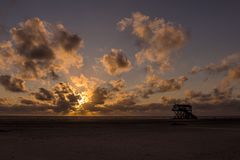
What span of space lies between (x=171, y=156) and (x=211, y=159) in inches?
104

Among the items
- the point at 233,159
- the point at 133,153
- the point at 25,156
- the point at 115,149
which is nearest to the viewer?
the point at 233,159

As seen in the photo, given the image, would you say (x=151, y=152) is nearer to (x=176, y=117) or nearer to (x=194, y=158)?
(x=194, y=158)

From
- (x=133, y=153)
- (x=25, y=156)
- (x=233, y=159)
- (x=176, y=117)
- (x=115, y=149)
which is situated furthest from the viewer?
(x=176, y=117)

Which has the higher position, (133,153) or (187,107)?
(187,107)

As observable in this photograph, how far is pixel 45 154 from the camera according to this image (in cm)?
2002

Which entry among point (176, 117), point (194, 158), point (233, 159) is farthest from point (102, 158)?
point (176, 117)

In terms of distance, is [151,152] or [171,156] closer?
[171,156]

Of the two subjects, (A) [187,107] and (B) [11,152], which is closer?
(B) [11,152]

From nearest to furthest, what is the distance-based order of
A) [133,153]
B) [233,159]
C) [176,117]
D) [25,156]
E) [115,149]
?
[233,159] < [25,156] < [133,153] < [115,149] < [176,117]

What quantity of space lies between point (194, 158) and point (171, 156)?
1.57 m

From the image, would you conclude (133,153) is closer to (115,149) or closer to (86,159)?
(115,149)

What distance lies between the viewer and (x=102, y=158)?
18516 millimetres

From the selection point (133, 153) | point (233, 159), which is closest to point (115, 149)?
point (133, 153)

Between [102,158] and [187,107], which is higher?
[187,107]
